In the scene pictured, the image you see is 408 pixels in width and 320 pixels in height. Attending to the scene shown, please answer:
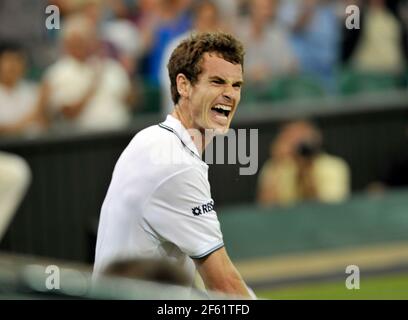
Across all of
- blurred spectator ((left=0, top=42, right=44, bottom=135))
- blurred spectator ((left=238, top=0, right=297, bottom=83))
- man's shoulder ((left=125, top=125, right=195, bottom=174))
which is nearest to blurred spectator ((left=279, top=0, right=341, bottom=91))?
blurred spectator ((left=238, top=0, right=297, bottom=83))

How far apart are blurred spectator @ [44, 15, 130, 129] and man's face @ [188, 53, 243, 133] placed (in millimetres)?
5654

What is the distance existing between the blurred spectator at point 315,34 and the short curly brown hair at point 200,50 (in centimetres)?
787

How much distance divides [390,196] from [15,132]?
3.26 meters

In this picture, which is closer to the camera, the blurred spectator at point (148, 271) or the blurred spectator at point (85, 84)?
the blurred spectator at point (148, 271)

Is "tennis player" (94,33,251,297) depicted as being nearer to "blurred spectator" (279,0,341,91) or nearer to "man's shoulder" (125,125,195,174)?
"man's shoulder" (125,125,195,174)

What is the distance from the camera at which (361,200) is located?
11.4 m

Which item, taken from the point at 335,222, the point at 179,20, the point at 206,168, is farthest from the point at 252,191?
the point at 206,168

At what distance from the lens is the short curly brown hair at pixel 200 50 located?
396 centimetres

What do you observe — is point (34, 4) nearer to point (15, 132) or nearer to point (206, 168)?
point (15, 132)

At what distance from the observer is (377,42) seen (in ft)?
45.6

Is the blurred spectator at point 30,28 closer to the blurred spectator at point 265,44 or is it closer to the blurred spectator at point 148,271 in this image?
the blurred spectator at point 265,44

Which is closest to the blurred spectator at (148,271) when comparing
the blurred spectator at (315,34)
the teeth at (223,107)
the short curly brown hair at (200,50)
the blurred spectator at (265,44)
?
the teeth at (223,107)

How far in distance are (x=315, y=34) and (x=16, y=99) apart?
128 inches

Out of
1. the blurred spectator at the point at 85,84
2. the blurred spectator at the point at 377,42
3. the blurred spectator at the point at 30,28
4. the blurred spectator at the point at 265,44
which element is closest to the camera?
the blurred spectator at the point at 85,84
